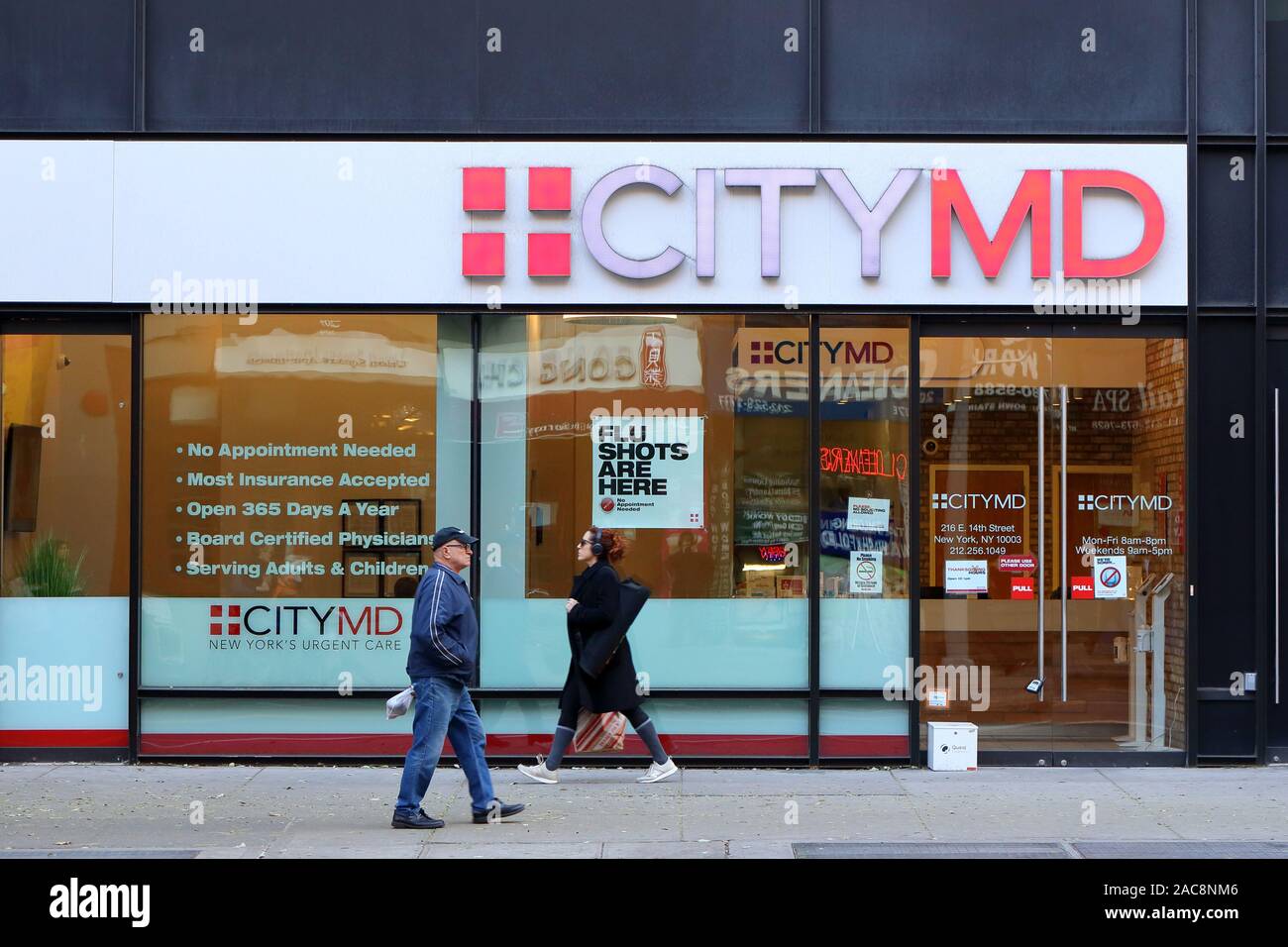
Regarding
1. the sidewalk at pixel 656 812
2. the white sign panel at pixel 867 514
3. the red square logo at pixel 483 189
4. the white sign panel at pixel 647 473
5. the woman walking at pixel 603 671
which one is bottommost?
the sidewalk at pixel 656 812

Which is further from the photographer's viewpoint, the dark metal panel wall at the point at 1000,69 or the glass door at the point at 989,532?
the glass door at the point at 989,532

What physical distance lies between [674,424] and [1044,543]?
3083 millimetres

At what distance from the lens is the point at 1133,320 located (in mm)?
11742

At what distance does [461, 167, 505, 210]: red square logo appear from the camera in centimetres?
1158

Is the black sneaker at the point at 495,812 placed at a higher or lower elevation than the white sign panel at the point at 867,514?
lower

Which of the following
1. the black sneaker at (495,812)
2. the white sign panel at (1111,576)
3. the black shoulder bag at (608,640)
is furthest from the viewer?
the white sign panel at (1111,576)

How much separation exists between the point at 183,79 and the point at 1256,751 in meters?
9.86

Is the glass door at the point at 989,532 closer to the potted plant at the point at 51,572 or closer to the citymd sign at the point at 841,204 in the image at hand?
the citymd sign at the point at 841,204

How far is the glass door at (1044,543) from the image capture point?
11820 mm

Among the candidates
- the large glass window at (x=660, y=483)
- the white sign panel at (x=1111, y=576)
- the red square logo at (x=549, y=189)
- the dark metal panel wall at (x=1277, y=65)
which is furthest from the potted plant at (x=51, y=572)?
the dark metal panel wall at (x=1277, y=65)

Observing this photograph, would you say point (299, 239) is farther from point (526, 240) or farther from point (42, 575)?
point (42, 575)

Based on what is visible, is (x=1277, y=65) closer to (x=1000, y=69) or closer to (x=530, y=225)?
(x=1000, y=69)

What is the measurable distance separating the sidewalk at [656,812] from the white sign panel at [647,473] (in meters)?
1.99

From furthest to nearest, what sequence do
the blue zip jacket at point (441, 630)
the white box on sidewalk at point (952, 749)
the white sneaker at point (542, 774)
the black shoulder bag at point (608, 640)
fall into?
the white box on sidewalk at point (952, 749) → the white sneaker at point (542, 774) → the black shoulder bag at point (608, 640) → the blue zip jacket at point (441, 630)
